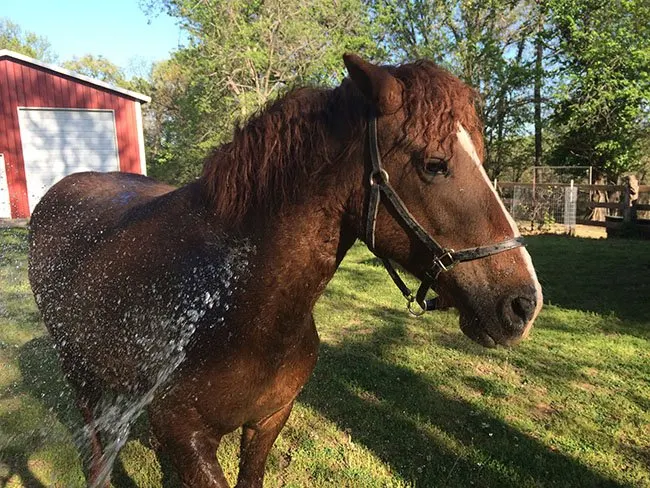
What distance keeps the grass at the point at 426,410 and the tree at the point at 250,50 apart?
538 inches

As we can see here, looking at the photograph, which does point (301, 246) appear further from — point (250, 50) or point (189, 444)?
point (250, 50)

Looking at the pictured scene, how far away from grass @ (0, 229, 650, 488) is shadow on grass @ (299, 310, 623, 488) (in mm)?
12

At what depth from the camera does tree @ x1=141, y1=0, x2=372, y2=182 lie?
18.8 metres

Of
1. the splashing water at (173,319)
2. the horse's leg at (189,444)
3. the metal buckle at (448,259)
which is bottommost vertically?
the horse's leg at (189,444)

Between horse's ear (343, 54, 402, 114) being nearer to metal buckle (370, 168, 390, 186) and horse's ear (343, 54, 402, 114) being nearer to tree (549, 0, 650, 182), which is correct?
metal buckle (370, 168, 390, 186)

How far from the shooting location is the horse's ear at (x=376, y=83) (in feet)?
5.63

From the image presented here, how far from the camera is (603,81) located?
65.6ft

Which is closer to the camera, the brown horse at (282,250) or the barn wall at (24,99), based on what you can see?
the brown horse at (282,250)

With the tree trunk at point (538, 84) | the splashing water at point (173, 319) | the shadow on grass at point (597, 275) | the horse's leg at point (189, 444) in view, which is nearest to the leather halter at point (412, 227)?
the splashing water at point (173, 319)

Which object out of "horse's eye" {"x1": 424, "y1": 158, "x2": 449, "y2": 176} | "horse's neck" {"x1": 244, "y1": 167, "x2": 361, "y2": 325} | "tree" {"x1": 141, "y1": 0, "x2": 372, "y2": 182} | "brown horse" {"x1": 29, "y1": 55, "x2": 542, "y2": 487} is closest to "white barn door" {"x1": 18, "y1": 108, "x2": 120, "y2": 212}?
"tree" {"x1": 141, "y1": 0, "x2": 372, "y2": 182}

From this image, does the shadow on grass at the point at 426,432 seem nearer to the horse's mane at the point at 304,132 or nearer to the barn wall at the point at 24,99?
the horse's mane at the point at 304,132

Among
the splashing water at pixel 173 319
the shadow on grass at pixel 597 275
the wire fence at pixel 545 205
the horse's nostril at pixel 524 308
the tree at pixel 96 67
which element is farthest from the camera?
the tree at pixel 96 67

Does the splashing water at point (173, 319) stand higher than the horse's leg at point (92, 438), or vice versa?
the splashing water at point (173, 319)

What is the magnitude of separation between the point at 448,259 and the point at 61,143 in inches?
702
